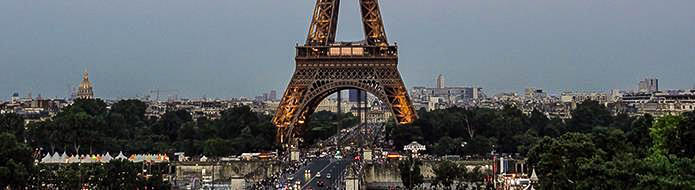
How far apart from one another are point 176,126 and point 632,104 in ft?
221

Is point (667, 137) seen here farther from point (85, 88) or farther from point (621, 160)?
point (85, 88)

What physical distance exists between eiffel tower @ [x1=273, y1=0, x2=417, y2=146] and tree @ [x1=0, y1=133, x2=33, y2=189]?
2609 centimetres

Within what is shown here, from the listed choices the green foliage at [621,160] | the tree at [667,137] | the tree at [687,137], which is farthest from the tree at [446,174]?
the tree at [687,137]

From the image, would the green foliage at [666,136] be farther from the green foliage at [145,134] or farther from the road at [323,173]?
the green foliage at [145,134]

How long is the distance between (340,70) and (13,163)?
102 feet

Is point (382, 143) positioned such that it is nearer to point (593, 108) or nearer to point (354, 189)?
point (593, 108)

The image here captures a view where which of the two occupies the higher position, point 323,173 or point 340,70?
point 340,70

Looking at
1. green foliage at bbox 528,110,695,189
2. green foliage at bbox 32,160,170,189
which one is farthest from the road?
green foliage at bbox 528,110,695,189

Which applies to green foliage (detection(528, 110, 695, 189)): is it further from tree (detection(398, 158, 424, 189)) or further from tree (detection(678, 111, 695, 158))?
tree (detection(398, 158, 424, 189))

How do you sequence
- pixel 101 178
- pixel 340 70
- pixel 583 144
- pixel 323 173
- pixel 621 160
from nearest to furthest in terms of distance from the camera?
pixel 621 160
pixel 583 144
pixel 101 178
pixel 323 173
pixel 340 70

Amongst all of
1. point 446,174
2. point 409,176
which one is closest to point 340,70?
point 409,176

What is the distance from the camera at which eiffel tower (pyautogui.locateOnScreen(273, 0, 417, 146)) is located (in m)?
73.1

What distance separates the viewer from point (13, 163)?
153 ft

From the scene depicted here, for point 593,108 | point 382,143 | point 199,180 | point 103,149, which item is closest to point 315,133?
point 382,143
